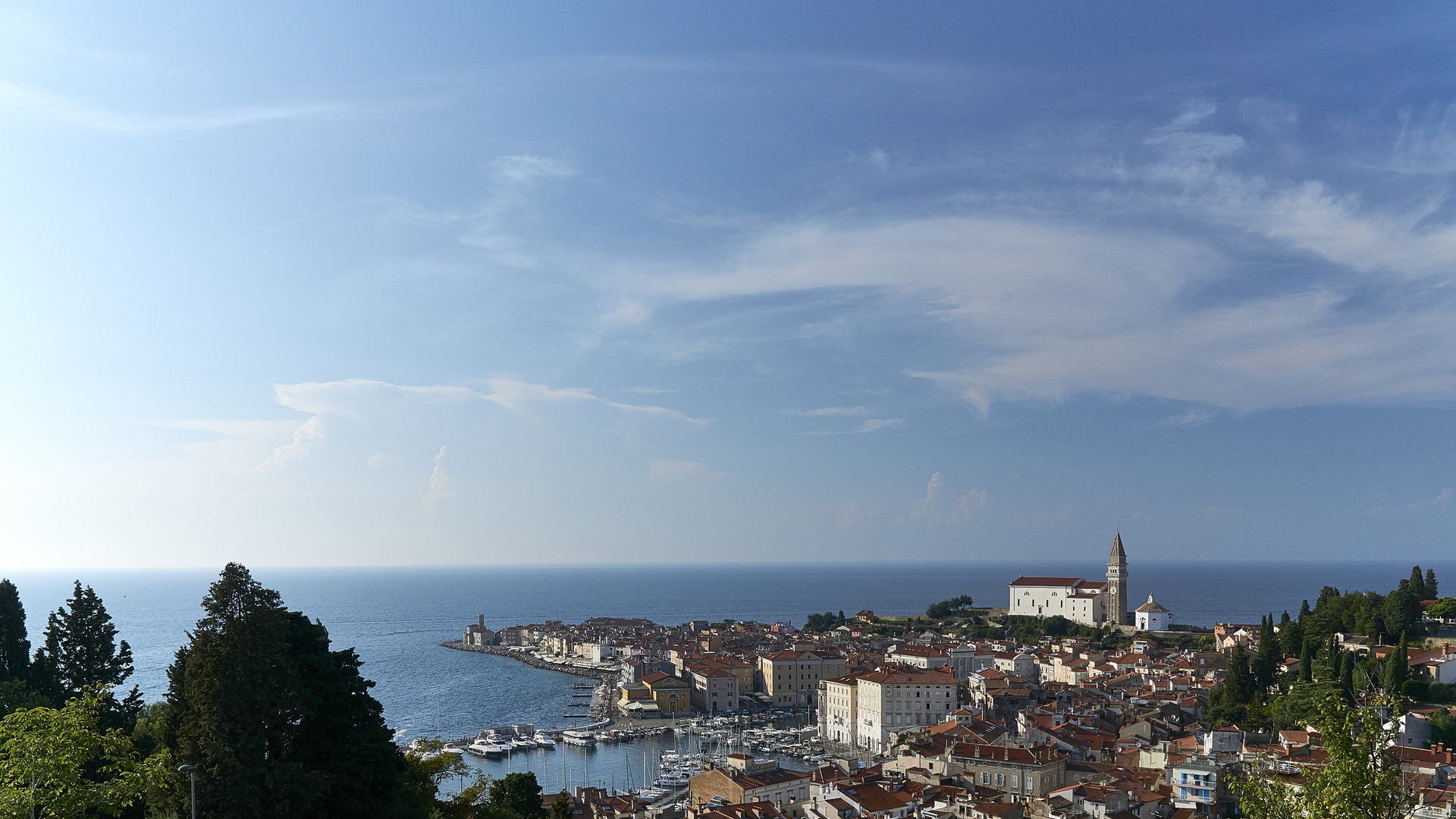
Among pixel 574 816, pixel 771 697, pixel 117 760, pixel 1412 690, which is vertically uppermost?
pixel 117 760

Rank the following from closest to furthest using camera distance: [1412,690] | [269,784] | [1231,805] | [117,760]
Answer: [117,760] < [269,784] < [1231,805] < [1412,690]

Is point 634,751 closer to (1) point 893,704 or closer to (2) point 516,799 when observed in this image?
(1) point 893,704

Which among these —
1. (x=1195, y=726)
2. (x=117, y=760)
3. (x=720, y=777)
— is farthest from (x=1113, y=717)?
(x=117, y=760)

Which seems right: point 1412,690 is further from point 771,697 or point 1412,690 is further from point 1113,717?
point 771,697

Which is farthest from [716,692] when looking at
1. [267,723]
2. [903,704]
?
[267,723]

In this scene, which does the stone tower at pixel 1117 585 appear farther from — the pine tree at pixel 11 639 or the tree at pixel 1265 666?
the pine tree at pixel 11 639

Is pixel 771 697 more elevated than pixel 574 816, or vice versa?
pixel 574 816

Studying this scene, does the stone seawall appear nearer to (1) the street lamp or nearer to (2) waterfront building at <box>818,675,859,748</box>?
(2) waterfront building at <box>818,675,859,748</box>
